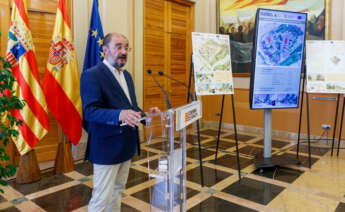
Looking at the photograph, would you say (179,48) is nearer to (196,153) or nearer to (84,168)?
(196,153)

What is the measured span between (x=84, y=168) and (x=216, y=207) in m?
1.92

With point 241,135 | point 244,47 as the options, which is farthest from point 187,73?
point 241,135

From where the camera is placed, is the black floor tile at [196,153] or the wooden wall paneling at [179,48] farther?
the wooden wall paneling at [179,48]

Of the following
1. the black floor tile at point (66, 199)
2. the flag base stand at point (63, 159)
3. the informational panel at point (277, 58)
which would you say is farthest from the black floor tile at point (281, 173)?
the flag base stand at point (63, 159)

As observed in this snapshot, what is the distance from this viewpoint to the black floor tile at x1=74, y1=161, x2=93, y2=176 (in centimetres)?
366

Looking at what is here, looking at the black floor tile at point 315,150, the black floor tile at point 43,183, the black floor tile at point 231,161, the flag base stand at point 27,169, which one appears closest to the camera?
the black floor tile at point 43,183

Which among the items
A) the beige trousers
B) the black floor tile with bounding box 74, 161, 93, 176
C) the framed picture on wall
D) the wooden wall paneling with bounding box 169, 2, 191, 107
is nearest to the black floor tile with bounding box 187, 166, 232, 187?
the black floor tile with bounding box 74, 161, 93, 176

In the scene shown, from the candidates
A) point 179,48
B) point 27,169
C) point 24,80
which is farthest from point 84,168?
point 179,48

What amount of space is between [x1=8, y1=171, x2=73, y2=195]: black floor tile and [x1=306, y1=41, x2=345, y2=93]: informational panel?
3.53 meters

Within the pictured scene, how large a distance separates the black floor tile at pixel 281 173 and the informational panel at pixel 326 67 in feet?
4.04

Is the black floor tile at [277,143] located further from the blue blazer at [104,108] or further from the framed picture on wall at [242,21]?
the blue blazer at [104,108]

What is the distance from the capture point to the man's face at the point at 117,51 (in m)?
1.88

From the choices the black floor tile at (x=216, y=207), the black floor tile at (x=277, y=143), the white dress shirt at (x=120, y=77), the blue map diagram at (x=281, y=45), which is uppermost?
the blue map diagram at (x=281, y=45)

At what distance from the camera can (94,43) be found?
3.84 metres
